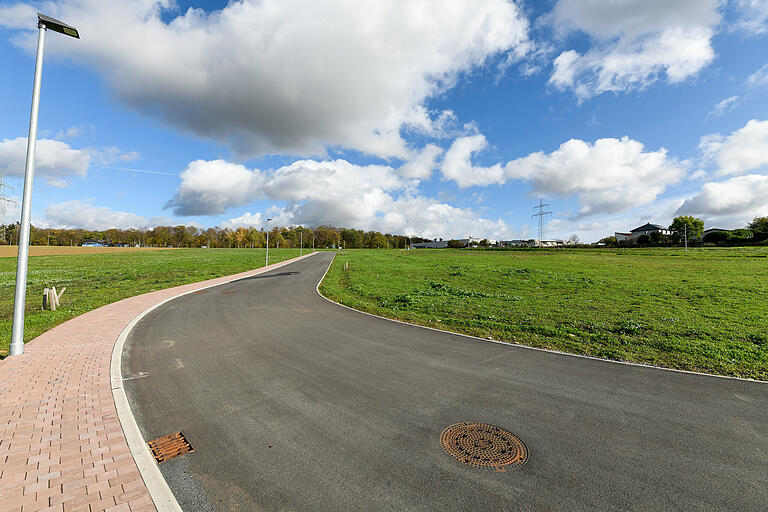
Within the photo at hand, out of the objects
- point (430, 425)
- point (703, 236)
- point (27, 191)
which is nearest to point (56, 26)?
point (27, 191)

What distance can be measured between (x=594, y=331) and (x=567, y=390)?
16.6 ft

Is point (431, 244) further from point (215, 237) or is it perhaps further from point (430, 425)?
point (430, 425)

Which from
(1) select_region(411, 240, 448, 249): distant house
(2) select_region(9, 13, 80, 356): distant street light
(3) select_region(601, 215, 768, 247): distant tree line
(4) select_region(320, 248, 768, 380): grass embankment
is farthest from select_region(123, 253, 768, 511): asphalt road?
(1) select_region(411, 240, 448, 249): distant house

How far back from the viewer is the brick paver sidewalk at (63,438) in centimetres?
334

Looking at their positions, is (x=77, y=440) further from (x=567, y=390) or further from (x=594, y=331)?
(x=594, y=331)

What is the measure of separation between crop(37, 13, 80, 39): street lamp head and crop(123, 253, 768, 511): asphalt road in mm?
8353

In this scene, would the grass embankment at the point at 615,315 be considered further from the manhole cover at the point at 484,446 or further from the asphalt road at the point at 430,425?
the manhole cover at the point at 484,446

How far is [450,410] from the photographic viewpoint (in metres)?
5.14

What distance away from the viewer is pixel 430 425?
15.4 feet

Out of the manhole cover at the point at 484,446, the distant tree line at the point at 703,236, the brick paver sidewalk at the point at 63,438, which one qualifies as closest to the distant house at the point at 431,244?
the distant tree line at the point at 703,236

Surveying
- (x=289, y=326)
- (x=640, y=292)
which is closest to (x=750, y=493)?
(x=289, y=326)

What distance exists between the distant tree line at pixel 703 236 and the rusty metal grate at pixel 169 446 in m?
105

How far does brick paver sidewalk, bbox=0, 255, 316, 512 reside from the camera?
334cm

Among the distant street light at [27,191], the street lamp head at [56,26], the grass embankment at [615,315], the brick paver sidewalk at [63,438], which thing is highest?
the street lamp head at [56,26]
